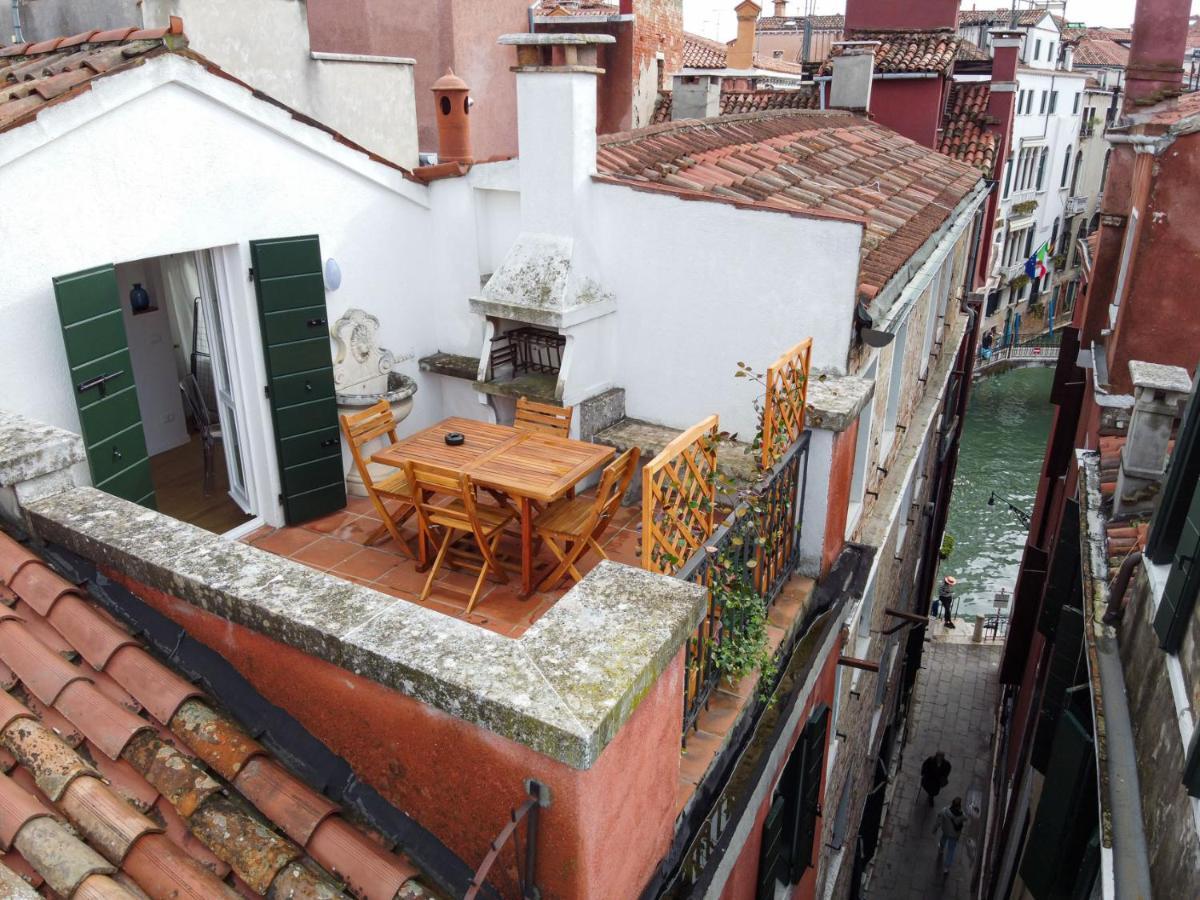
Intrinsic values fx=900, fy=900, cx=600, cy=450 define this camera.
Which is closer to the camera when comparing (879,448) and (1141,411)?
(1141,411)

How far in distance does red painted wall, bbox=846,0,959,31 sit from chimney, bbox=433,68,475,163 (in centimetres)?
1187

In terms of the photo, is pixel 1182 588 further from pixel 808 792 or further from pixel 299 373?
pixel 299 373

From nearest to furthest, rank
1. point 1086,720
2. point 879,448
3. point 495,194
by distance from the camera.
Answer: point 1086,720 → point 495,194 → point 879,448

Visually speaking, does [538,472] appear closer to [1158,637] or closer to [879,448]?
[1158,637]

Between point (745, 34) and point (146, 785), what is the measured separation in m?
22.1

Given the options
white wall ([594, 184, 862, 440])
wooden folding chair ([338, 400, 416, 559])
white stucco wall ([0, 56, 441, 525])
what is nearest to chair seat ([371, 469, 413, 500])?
wooden folding chair ([338, 400, 416, 559])

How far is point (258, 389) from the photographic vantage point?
6668 mm

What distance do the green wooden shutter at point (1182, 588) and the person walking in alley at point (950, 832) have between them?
Answer: 990cm

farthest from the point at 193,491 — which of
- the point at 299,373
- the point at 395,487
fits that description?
the point at 395,487

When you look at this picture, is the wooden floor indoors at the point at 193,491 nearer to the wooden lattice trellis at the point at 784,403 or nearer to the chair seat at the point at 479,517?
the chair seat at the point at 479,517

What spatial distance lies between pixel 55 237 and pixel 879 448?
22.2 ft

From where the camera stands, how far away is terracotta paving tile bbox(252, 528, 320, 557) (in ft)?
22.1

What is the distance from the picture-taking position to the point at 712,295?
6.70 meters

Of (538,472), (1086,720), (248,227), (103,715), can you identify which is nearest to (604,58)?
(248,227)
